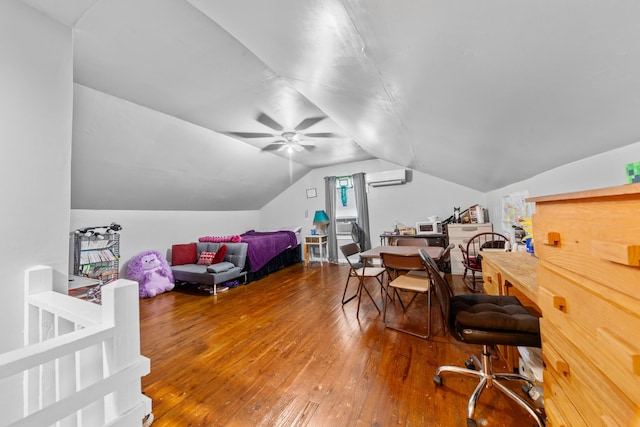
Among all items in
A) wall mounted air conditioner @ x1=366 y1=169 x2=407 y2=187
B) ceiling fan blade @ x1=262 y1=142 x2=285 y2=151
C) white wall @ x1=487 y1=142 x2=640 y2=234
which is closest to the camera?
white wall @ x1=487 y1=142 x2=640 y2=234

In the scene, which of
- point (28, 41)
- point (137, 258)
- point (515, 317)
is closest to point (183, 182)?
point (137, 258)

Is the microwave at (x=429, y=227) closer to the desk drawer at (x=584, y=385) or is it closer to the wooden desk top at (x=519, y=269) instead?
the wooden desk top at (x=519, y=269)

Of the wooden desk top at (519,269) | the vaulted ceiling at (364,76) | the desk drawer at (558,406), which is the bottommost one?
the desk drawer at (558,406)

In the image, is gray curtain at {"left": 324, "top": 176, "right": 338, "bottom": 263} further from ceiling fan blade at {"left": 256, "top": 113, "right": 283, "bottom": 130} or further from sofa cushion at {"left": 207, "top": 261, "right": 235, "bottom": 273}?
ceiling fan blade at {"left": 256, "top": 113, "right": 283, "bottom": 130}

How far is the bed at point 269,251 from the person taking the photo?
4191 mm

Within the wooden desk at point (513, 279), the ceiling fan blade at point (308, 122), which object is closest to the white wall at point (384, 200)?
the ceiling fan blade at point (308, 122)

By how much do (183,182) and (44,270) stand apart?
3.14 metres

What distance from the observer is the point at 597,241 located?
57cm

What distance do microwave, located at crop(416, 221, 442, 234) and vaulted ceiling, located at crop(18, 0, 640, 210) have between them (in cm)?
174

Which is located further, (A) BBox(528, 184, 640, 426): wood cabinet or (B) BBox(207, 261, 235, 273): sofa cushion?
(B) BBox(207, 261, 235, 273): sofa cushion

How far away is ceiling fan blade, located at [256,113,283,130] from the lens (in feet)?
8.97

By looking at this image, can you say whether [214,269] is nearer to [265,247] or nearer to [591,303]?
[265,247]

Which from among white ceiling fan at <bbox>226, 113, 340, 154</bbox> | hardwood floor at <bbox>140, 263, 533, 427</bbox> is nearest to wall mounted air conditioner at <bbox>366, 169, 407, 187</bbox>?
white ceiling fan at <bbox>226, 113, 340, 154</bbox>

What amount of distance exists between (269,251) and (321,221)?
143cm
